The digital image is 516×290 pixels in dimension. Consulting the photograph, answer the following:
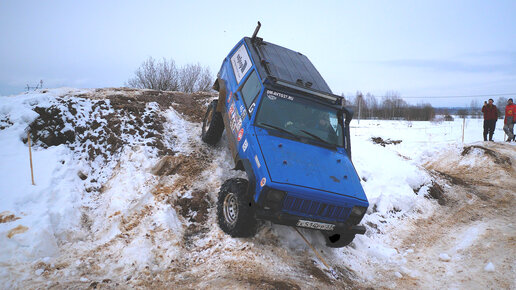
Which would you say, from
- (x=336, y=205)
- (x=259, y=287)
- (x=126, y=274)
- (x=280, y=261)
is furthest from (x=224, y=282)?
(x=336, y=205)

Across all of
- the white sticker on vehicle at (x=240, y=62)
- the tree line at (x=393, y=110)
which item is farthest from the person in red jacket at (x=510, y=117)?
the tree line at (x=393, y=110)

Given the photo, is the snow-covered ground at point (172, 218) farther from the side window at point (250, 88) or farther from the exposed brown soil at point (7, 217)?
the side window at point (250, 88)

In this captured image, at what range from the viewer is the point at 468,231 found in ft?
18.5

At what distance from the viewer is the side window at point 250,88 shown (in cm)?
505

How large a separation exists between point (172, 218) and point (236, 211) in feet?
4.04

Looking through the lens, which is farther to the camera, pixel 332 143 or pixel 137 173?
pixel 137 173

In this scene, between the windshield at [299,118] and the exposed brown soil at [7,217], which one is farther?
the windshield at [299,118]

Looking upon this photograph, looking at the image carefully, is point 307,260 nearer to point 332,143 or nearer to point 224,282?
point 224,282

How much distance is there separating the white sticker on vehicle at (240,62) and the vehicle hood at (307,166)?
1775 millimetres

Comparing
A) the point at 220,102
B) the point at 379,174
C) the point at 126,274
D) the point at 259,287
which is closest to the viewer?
the point at 259,287

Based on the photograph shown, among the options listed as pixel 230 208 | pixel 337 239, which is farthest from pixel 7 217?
pixel 337 239

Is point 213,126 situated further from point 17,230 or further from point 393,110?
point 393,110

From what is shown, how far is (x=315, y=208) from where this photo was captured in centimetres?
399

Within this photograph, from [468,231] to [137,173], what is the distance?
6343 millimetres
